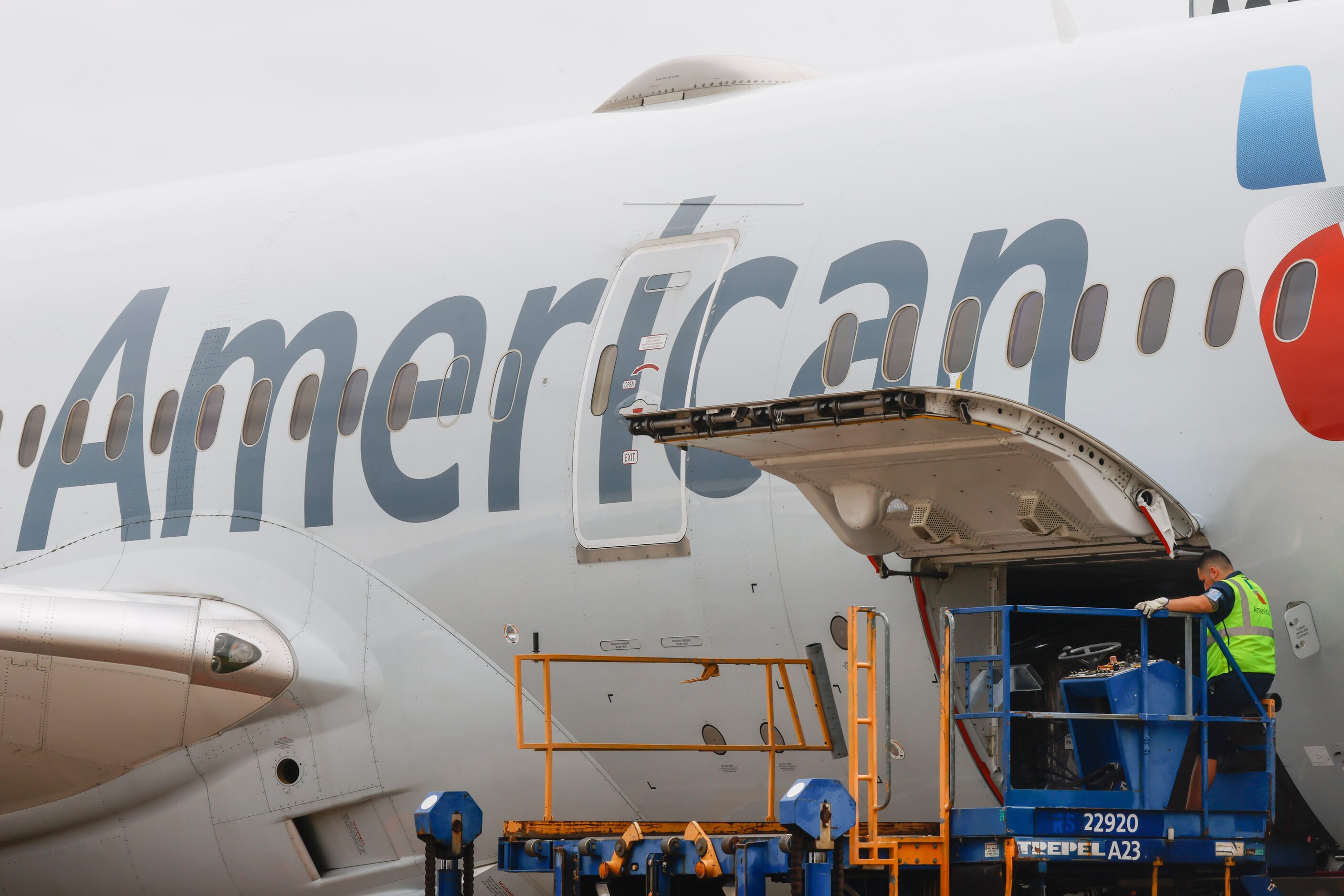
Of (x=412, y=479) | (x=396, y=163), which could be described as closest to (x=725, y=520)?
(x=412, y=479)

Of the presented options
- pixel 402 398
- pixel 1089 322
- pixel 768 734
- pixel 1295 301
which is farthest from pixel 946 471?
pixel 402 398

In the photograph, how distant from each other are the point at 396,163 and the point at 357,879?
492 centimetres

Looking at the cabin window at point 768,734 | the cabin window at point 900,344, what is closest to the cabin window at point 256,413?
the cabin window at point 768,734

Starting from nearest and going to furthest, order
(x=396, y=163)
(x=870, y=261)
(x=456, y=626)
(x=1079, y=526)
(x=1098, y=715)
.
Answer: (x=1098, y=715) → (x=1079, y=526) → (x=870, y=261) → (x=456, y=626) → (x=396, y=163)

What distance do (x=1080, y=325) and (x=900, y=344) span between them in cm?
93

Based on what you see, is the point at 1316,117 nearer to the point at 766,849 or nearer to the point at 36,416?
the point at 766,849

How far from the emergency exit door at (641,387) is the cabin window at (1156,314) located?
2.47 m

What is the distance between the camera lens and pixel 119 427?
37.4 ft

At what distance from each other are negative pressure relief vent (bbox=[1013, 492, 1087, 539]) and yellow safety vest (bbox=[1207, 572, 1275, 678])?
711 millimetres

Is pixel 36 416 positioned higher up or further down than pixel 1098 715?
higher up

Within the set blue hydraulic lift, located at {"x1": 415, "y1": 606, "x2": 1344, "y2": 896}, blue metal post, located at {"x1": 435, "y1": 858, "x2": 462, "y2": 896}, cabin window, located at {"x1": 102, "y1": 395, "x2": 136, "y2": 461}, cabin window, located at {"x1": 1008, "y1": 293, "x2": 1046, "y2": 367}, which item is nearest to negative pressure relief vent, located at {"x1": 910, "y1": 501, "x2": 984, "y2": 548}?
blue hydraulic lift, located at {"x1": 415, "y1": 606, "x2": 1344, "y2": 896}

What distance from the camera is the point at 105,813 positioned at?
1060cm

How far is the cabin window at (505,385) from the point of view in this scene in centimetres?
959

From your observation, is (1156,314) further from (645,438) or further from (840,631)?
(645,438)
